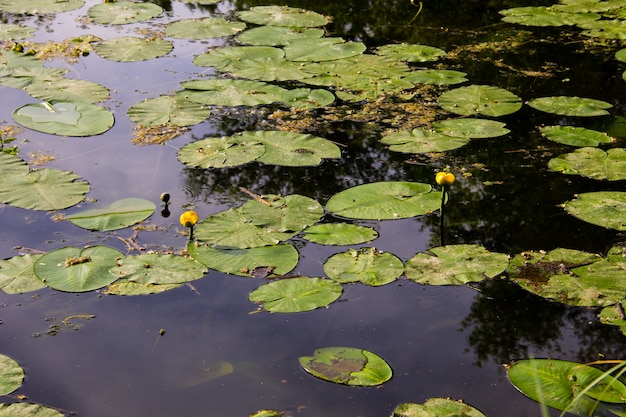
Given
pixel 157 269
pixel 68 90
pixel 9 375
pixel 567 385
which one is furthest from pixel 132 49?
pixel 567 385

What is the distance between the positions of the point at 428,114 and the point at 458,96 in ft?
1.16

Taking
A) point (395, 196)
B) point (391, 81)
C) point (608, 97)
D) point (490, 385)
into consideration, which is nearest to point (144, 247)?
point (395, 196)

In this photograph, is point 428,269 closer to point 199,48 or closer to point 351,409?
point 351,409

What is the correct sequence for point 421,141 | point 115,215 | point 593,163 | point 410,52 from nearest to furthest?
point 115,215 → point 593,163 → point 421,141 → point 410,52

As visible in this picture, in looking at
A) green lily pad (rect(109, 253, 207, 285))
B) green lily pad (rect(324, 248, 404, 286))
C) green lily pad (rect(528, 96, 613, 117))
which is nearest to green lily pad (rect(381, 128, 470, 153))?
green lily pad (rect(528, 96, 613, 117))

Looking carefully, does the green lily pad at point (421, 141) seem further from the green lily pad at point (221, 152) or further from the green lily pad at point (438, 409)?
the green lily pad at point (438, 409)

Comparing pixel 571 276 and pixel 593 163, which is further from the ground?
pixel 593 163

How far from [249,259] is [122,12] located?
4.35m

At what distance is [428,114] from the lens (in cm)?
505

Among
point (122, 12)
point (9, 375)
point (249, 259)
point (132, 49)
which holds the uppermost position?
point (122, 12)

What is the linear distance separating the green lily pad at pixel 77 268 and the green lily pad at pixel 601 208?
236 cm

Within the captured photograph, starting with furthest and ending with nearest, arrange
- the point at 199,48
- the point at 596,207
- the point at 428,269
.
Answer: the point at 199,48
the point at 596,207
the point at 428,269

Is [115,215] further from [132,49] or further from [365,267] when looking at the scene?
[132,49]

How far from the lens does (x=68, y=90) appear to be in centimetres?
529
